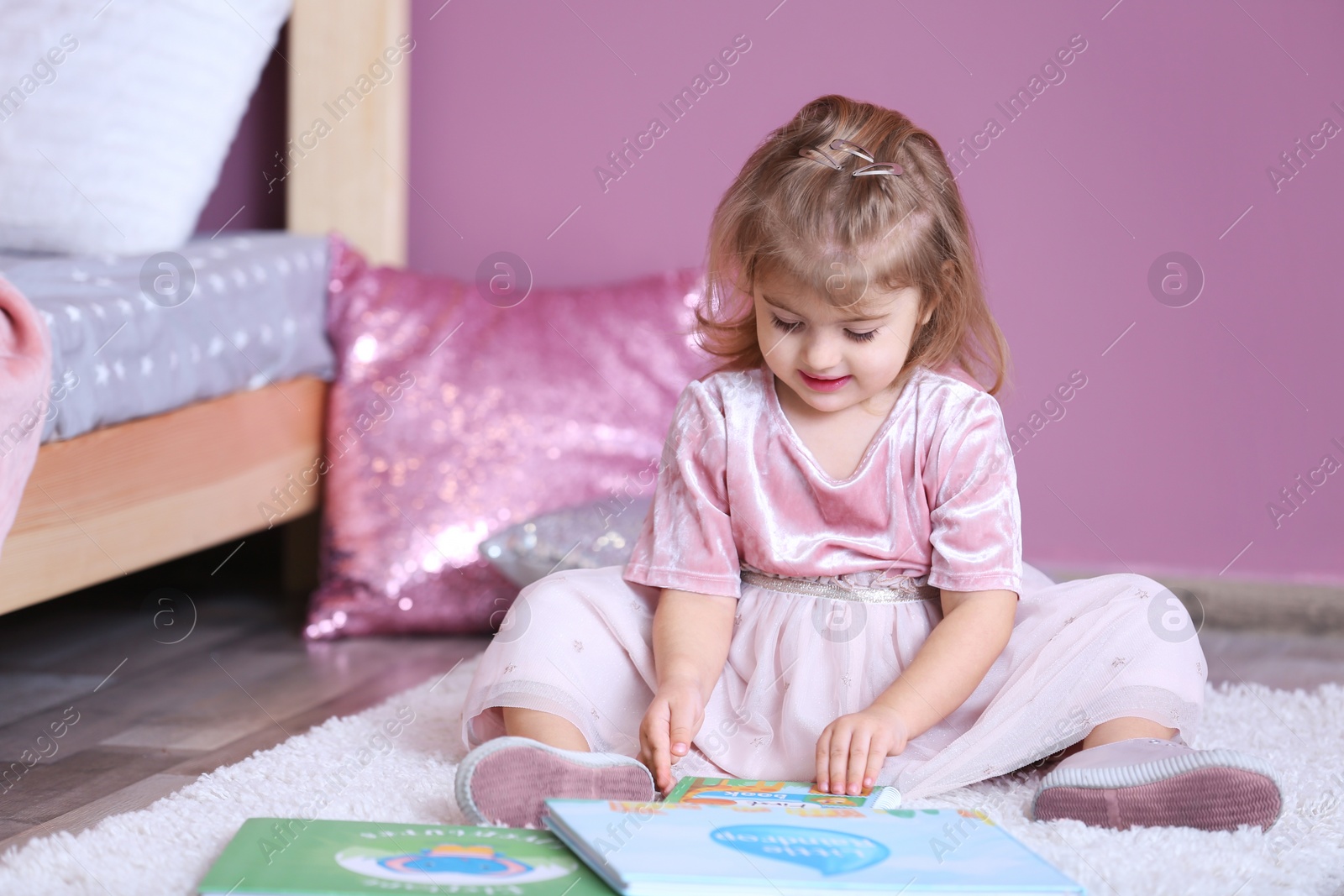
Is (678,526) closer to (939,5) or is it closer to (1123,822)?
(1123,822)

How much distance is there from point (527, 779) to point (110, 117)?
107cm

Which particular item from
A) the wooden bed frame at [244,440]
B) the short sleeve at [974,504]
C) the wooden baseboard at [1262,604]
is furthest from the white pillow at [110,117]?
the wooden baseboard at [1262,604]

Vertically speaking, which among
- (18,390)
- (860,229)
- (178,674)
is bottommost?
(178,674)

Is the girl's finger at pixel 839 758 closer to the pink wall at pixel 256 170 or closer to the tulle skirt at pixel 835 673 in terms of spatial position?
the tulle skirt at pixel 835 673

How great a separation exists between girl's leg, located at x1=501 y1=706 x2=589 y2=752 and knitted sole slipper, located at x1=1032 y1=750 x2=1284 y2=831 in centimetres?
33

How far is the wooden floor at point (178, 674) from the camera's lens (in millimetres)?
994

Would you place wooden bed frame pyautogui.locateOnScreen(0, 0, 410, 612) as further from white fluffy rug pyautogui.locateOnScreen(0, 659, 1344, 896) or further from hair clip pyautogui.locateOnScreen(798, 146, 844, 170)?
hair clip pyautogui.locateOnScreen(798, 146, 844, 170)

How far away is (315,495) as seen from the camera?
1.65 m

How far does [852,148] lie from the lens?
3.13ft

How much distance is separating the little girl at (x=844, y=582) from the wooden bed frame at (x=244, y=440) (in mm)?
439

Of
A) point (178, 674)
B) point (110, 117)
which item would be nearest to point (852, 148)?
point (178, 674)

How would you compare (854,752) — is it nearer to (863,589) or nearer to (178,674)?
(863,589)

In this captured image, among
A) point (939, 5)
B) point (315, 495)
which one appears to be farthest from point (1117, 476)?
point (315, 495)

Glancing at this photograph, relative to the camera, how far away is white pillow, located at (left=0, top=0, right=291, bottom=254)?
1464 mm
